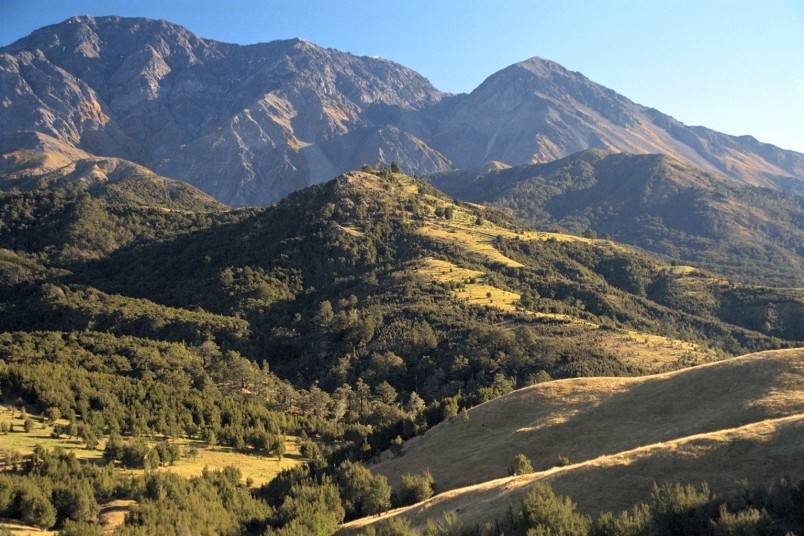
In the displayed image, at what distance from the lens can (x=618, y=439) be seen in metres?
35.0

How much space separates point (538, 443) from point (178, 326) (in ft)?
294

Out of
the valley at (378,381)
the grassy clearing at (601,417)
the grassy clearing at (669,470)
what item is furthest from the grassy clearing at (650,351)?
the grassy clearing at (669,470)

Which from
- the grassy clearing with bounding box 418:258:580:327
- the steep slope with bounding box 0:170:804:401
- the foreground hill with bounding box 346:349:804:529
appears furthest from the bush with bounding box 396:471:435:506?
the grassy clearing with bounding box 418:258:580:327

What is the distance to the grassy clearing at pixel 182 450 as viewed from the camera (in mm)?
40344

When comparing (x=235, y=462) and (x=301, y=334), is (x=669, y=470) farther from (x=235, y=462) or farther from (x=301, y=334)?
(x=301, y=334)

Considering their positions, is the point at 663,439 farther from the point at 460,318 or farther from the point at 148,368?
the point at 460,318

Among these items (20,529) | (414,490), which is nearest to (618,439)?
(414,490)

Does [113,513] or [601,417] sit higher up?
[601,417]

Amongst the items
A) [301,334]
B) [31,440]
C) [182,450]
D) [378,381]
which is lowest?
[378,381]

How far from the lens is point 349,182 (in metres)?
189

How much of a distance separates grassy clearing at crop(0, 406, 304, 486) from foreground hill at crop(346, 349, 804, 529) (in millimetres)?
11913

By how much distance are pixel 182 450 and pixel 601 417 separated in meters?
32.2

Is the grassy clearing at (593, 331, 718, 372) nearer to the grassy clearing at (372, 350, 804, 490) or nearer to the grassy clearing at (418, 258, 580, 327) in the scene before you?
the grassy clearing at (418, 258, 580, 327)

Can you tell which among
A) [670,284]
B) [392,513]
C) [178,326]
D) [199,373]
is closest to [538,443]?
[392,513]
